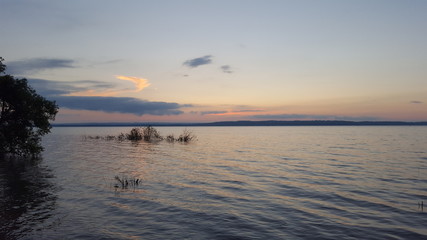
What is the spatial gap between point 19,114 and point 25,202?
24097 millimetres

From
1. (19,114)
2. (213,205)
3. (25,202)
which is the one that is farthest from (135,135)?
(213,205)

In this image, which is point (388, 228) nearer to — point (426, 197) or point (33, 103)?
point (426, 197)

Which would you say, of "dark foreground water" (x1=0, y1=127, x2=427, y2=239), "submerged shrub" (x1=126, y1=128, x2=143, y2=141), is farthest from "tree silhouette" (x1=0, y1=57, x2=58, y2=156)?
"submerged shrub" (x1=126, y1=128, x2=143, y2=141)

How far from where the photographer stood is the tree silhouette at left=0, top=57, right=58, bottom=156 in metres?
34.1

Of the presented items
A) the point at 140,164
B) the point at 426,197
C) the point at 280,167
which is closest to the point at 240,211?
the point at 426,197

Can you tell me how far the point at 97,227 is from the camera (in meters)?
12.1

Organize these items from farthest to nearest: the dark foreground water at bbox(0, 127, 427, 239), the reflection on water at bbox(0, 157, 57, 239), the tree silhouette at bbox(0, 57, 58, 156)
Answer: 1. the tree silhouette at bbox(0, 57, 58, 156)
2. the dark foreground water at bbox(0, 127, 427, 239)
3. the reflection on water at bbox(0, 157, 57, 239)

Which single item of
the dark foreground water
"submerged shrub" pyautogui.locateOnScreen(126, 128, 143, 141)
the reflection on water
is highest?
"submerged shrub" pyautogui.locateOnScreen(126, 128, 143, 141)

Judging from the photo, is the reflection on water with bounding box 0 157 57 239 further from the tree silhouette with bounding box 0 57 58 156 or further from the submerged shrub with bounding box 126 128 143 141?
the submerged shrub with bounding box 126 128 143 141

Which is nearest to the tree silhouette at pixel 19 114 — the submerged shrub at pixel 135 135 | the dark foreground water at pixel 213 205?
the dark foreground water at pixel 213 205

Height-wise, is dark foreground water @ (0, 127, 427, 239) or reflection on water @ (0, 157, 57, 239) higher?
reflection on water @ (0, 157, 57, 239)

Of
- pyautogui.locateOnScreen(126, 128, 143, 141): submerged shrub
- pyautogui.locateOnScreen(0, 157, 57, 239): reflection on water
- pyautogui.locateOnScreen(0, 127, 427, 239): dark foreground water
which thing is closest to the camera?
pyautogui.locateOnScreen(0, 157, 57, 239): reflection on water

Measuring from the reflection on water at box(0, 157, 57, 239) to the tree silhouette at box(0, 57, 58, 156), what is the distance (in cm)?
1018

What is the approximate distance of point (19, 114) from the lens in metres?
35.0
